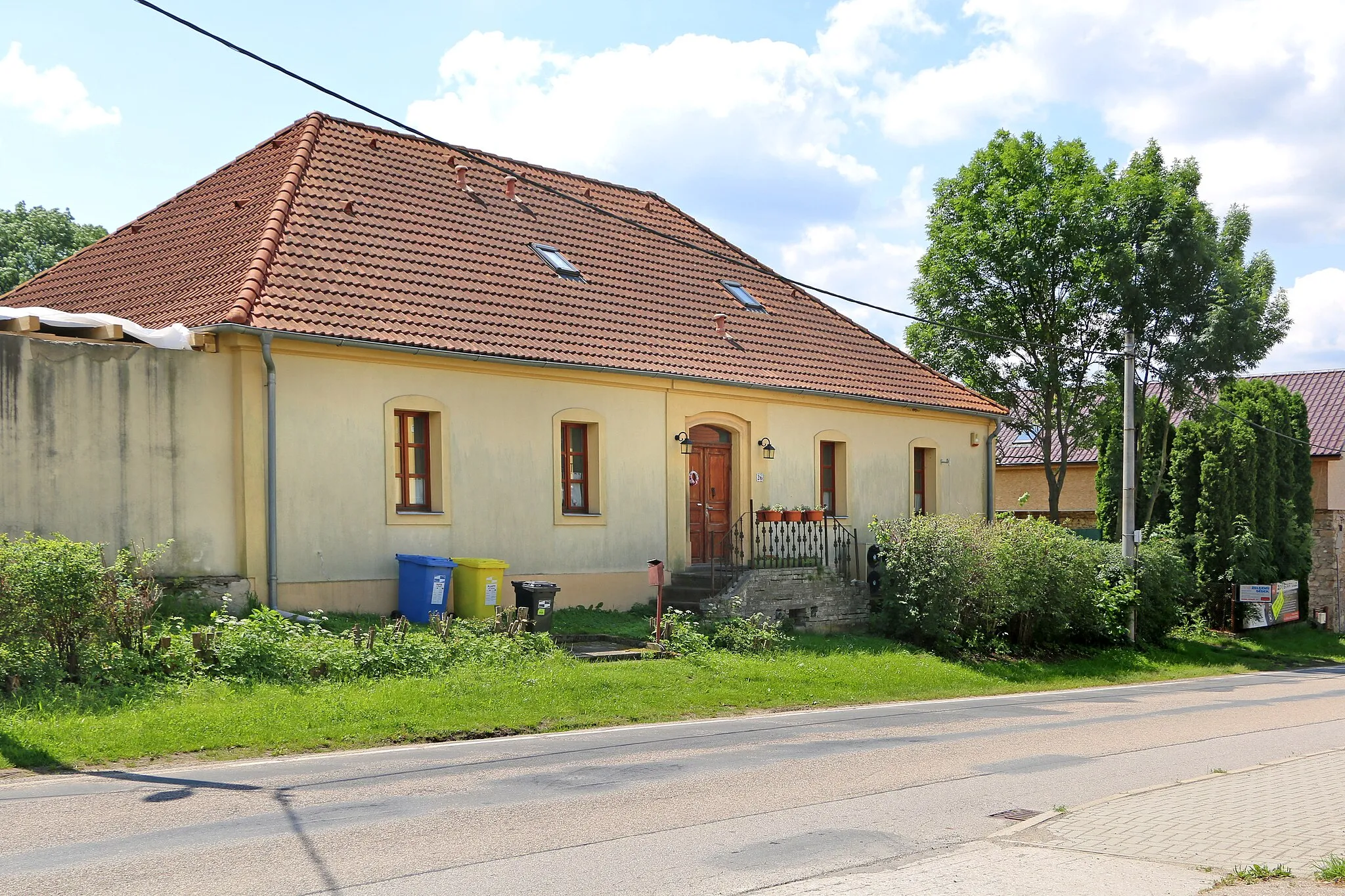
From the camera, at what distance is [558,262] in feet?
75.9

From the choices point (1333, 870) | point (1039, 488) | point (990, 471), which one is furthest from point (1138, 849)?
point (1039, 488)

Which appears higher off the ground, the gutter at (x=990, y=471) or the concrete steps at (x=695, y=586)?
the gutter at (x=990, y=471)

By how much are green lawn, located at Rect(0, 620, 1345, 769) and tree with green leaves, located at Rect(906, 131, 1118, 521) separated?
1104cm

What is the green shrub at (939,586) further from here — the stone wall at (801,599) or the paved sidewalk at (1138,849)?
the paved sidewalk at (1138,849)

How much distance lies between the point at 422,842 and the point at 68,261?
18.8m

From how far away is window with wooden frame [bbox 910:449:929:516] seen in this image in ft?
92.9

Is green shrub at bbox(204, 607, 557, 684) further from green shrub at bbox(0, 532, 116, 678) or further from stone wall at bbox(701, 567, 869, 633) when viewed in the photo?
stone wall at bbox(701, 567, 869, 633)

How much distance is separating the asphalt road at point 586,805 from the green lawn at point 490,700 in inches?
24.1

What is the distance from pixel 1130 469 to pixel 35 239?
3534cm

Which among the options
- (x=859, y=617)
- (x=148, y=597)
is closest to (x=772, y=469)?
(x=859, y=617)

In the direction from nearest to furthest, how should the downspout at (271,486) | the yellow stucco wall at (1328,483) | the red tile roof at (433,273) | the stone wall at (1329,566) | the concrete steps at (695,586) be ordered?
the downspout at (271,486) < the red tile roof at (433,273) < the concrete steps at (695,586) < the stone wall at (1329,566) < the yellow stucco wall at (1328,483)

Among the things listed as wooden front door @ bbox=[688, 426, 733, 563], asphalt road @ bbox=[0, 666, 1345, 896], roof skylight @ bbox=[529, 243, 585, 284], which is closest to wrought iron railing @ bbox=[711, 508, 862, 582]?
wooden front door @ bbox=[688, 426, 733, 563]

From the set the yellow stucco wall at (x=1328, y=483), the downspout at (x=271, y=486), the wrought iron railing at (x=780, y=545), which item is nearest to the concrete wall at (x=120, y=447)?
the downspout at (x=271, y=486)

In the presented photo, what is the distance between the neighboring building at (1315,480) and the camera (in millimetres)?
38250
